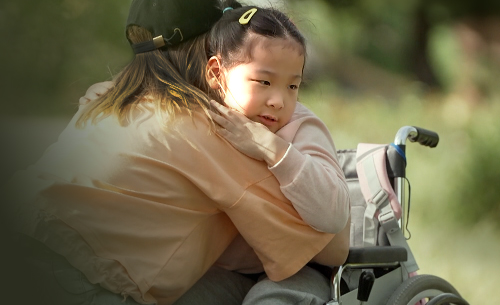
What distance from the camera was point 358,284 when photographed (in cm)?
147

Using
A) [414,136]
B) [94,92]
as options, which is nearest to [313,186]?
[94,92]

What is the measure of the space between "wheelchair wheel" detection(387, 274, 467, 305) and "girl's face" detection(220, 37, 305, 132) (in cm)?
61

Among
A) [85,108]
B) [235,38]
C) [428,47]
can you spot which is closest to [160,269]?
[85,108]

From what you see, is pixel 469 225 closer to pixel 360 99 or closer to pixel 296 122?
pixel 360 99

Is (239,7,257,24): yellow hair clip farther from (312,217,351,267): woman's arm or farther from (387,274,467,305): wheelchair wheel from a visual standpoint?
(387,274,467,305): wheelchair wheel

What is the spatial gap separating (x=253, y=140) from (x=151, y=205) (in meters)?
0.27

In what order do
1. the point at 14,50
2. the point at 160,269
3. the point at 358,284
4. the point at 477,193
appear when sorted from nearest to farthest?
1. the point at 14,50
2. the point at 160,269
3. the point at 358,284
4. the point at 477,193

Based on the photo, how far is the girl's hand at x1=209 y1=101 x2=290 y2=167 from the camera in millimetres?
1197

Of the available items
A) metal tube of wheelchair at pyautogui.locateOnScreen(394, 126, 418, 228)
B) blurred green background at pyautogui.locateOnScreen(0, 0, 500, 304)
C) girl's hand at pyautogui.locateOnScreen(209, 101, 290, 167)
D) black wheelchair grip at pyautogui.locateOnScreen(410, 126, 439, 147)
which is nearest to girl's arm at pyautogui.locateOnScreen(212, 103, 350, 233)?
girl's hand at pyautogui.locateOnScreen(209, 101, 290, 167)

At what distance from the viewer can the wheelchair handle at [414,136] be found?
6.31ft

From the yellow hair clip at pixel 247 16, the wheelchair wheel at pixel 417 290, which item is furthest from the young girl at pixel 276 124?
the wheelchair wheel at pixel 417 290

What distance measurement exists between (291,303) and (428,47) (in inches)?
158

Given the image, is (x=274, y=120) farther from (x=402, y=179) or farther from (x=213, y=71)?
(x=402, y=179)

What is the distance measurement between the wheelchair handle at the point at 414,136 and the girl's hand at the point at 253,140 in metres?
0.84
